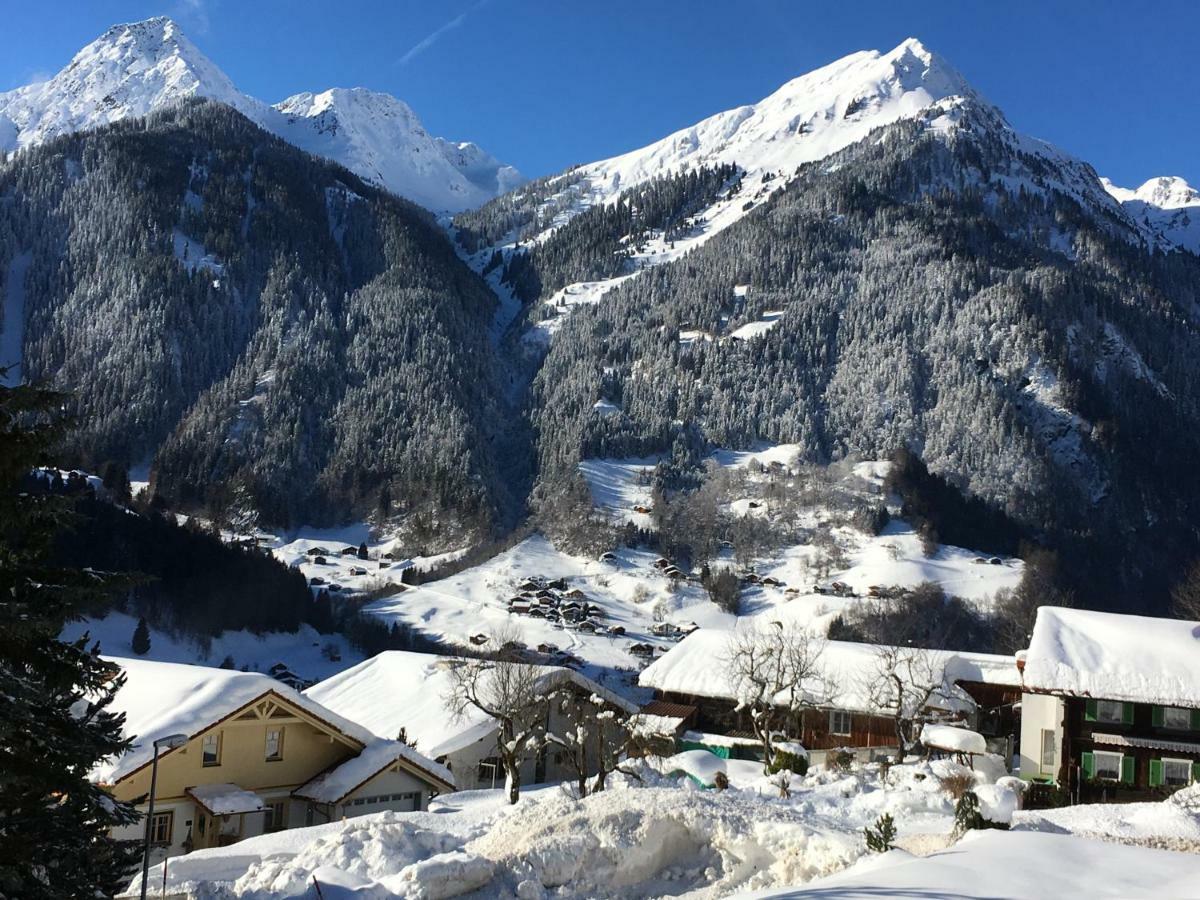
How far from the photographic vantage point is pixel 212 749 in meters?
30.5

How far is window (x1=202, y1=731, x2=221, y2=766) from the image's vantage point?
3033 centimetres

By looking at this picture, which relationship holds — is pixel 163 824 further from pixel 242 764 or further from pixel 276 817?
pixel 276 817

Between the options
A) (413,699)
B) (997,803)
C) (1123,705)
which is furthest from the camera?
(413,699)

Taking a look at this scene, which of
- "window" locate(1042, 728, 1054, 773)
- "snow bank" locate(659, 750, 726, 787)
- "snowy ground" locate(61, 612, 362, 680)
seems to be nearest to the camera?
"snow bank" locate(659, 750, 726, 787)

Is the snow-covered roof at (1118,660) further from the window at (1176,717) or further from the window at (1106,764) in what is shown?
the window at (1106,764)

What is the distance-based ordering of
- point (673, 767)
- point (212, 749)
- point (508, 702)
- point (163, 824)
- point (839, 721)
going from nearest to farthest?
point (163, 824) → point (212, 749) → point (673, 767) → point (508, 702) → point (839, 721)

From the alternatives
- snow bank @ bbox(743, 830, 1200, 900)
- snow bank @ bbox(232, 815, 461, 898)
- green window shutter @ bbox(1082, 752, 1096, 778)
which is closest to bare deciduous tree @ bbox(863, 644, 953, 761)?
green window shutter @ bbox(1082, 752, 1096, 778)

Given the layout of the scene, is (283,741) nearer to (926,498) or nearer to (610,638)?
(610,638)

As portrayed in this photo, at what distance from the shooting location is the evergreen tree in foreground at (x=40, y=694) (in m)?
12.1

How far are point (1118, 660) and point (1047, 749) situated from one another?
187 inches

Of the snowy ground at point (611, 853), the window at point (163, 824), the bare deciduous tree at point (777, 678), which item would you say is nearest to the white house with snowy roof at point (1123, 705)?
the bare deciduous tree at point (777, 678)

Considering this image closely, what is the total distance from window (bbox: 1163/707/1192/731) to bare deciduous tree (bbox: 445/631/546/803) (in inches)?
950

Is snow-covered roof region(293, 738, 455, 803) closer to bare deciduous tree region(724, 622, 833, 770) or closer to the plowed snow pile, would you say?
the plowed snow pile

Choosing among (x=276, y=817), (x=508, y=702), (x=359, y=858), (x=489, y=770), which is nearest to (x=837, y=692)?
(x=489, y=770)
